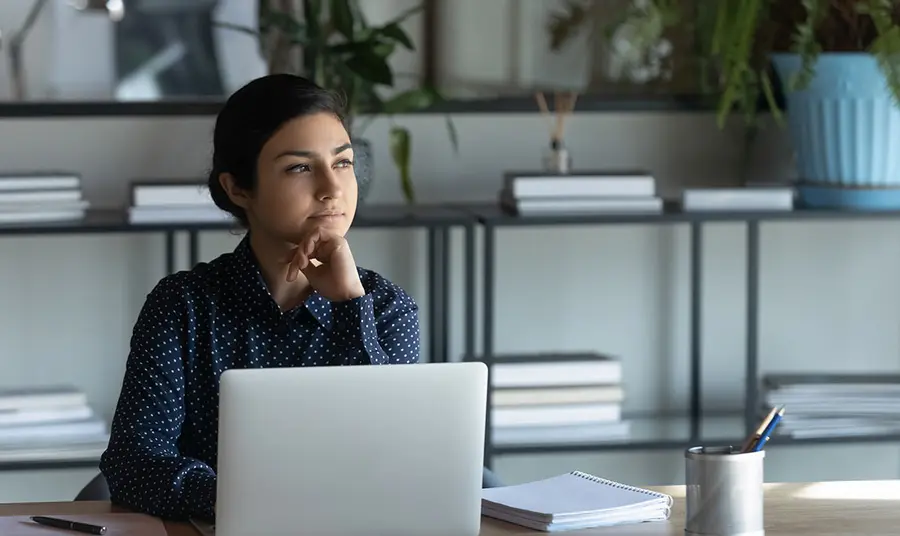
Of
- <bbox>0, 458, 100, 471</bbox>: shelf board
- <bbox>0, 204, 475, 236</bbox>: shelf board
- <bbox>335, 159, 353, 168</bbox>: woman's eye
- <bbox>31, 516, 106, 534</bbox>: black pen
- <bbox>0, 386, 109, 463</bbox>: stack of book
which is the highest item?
<bbox>335, 159, 353, 168</bbox>: woman's eye

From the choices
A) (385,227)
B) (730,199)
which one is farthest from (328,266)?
(730,199)

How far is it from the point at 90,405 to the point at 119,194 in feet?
1.65

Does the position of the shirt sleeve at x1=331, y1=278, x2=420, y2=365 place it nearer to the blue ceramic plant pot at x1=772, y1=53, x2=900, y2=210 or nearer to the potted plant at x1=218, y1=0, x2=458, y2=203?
the potted plant at x1=218, y1=0, x2=458, y2=203

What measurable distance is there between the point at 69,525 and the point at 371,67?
5.60 feet

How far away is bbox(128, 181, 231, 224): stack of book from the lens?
3.04m

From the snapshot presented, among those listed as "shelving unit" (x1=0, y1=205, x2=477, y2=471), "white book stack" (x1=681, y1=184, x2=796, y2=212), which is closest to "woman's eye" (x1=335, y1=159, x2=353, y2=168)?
"shelving unit" (x1=0, y1=205, x2=477, y2=471)

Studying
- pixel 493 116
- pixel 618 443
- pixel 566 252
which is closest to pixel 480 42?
pixel 493 116

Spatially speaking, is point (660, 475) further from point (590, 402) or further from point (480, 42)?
point (480, 42)

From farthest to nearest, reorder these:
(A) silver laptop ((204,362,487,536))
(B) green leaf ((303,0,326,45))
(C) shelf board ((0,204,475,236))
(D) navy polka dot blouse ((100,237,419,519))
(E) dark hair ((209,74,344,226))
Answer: (B) green leaf ((303,0,326,45)) < (C) shelf board ((0,204,475,236)) < (E) dark hair ((209,74,344,226)) < (D) navy polka dot blouse ((100,237,419,519)) < (A) silver laptop ((204,362,487,536))

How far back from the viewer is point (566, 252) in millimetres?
3592

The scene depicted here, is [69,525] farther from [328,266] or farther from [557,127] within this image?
[557,127]

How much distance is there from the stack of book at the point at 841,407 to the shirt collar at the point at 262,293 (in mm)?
1532

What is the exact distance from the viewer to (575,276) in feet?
11.8

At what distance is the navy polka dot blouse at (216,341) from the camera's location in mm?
2021
